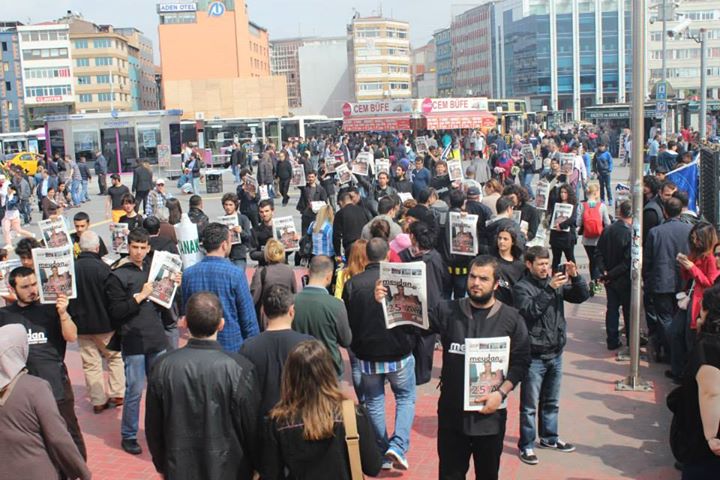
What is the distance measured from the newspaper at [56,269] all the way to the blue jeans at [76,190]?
24321mm

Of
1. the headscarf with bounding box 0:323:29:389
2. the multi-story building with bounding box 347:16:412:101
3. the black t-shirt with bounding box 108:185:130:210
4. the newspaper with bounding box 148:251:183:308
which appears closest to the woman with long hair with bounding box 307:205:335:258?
the newspaper with bounding box 148:251:183:308

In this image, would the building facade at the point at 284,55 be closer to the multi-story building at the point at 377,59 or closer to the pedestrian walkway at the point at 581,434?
the multi-story building at the point at 377,59

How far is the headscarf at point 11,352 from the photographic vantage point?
4414mm

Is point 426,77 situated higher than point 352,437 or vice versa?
point 426,77

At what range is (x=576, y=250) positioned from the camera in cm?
1678

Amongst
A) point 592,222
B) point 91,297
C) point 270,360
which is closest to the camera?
point 270,360

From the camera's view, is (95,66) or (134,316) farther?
(95,66)

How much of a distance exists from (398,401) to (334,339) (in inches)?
38.8

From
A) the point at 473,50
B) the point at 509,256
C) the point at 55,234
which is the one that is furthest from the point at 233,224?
the point at 473,50

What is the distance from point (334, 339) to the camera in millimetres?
6000

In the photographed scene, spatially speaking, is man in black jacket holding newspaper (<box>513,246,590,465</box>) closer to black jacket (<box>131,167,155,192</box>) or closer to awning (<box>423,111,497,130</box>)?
black jacket (<box>131,167,155,192</box>)

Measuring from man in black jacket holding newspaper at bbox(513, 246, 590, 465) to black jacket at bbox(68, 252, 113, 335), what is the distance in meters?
3.73

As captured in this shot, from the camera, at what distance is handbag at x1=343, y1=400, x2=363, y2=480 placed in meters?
3.76

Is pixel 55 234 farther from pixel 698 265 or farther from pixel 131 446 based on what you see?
pixel 698 265
